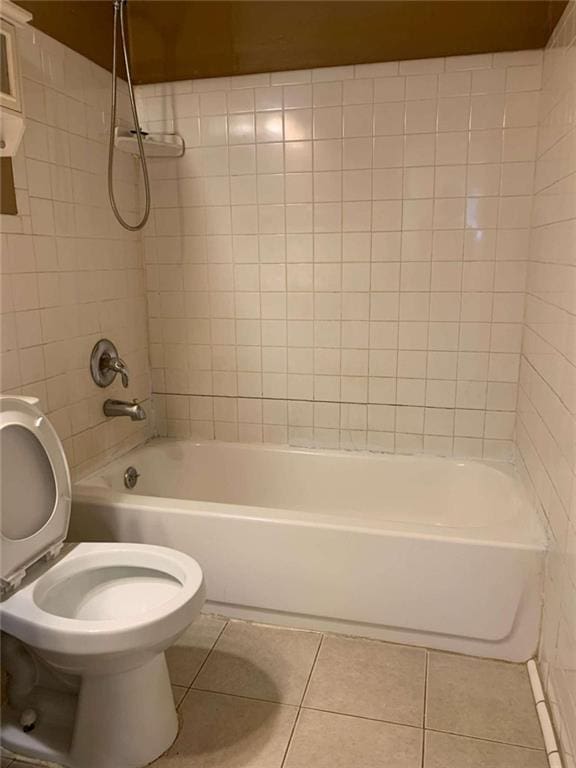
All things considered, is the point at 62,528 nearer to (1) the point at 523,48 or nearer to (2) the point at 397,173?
(2) the point at 397,173

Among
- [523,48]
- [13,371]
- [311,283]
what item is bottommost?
[13,371]

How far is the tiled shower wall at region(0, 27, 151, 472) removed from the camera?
180cm

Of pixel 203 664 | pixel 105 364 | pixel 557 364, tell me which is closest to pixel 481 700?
pixel 203 664

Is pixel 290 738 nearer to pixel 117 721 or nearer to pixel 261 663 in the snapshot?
pixel 261 663

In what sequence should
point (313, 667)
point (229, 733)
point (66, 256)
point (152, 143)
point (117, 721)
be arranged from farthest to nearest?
point (152, 143) → point (66, 256) → point (313, 667) → point (229, 733) → point (117, 721)

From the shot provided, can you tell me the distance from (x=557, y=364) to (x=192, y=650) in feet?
4.74

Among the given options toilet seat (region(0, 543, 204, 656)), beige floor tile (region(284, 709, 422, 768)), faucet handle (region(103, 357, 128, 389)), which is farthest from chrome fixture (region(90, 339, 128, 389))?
beige floor tile (region(284, 709, 422, 768))

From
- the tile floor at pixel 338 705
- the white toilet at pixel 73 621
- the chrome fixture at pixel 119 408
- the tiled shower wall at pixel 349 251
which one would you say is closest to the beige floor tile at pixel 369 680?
A: the tile floor at pixel 338 705

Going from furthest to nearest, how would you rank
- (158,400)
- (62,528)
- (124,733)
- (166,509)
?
(158,400), (166,509), (62,528), (124,733)

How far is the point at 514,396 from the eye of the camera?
7.49 ft

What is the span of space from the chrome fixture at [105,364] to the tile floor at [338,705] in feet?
3.23

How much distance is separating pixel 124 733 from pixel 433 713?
0.84 metres

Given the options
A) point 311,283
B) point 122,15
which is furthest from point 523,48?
point 122,15

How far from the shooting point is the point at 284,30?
7.11 ft
